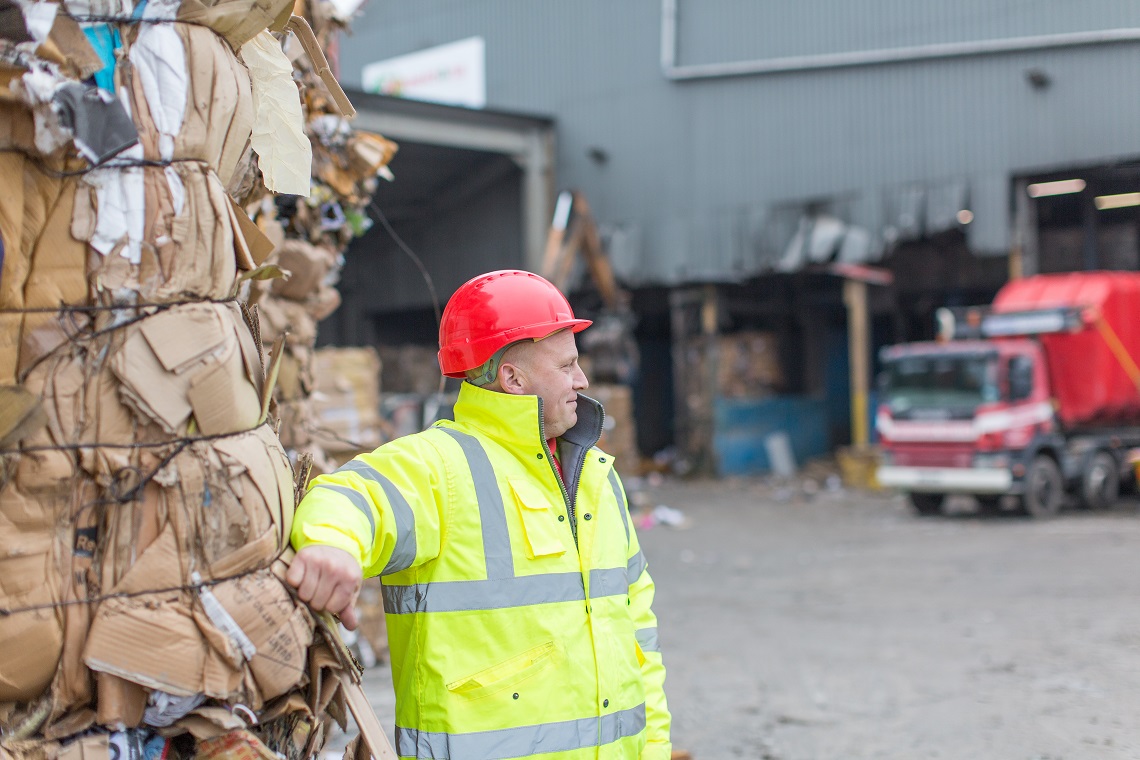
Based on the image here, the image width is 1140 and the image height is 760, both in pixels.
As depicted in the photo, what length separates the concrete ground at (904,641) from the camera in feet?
19.0

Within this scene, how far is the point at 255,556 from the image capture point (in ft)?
6.27

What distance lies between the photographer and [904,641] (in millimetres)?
8070

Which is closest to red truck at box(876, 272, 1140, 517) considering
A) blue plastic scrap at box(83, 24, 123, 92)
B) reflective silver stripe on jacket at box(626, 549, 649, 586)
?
reflective silver stripe on jacket at box(626, 549, 649, 586)

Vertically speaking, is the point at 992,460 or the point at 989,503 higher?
the point at 992,460

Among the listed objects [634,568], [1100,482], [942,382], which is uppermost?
[634,568]

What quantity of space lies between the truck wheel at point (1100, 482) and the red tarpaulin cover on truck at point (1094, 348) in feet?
1.89

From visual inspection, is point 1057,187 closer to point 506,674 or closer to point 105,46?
point 506,674

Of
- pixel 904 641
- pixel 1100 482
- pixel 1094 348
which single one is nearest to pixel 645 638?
pixel 904 641

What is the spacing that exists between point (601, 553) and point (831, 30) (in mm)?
19918

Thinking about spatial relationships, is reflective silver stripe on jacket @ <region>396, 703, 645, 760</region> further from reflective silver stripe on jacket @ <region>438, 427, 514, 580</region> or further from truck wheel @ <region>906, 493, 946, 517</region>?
truck wheel @ <region>906, 493, 946, 517</region>

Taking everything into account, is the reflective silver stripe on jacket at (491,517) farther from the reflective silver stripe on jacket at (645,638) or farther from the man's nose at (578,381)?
the reflective silver stripe on jacket at (645,638)

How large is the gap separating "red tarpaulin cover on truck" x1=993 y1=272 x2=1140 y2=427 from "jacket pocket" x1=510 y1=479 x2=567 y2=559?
14604 mm

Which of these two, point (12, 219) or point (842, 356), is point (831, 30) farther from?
point (12, 219)

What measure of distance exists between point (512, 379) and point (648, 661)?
798 mm
